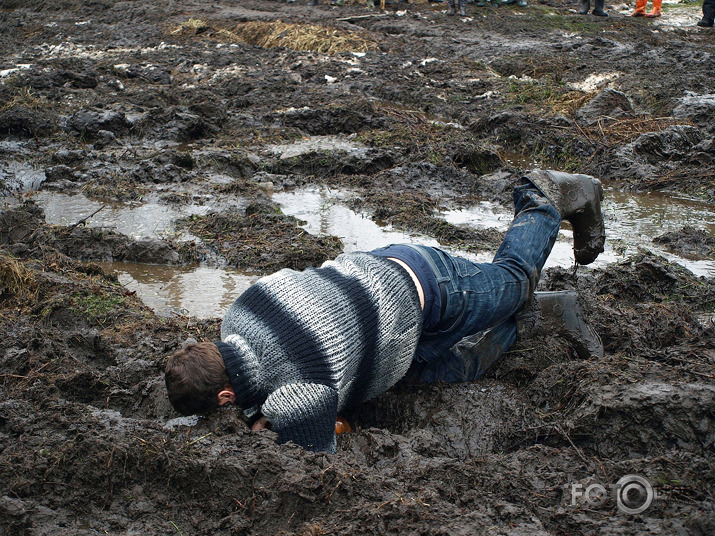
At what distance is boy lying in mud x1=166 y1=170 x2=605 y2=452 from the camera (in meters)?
2.71

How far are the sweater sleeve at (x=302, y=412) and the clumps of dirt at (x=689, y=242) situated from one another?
161 inches

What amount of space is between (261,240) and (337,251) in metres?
0.72

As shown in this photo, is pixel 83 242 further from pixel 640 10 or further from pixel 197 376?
pixel 640 10

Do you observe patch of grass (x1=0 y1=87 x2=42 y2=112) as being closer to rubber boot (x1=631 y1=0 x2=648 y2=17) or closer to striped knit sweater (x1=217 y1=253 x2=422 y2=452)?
striped knit sweater (x1=217 y1=253 x2=422 y2=452)

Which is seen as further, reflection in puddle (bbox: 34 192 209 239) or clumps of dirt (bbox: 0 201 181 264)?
reflection in puddle (bbox: 34 192 209 239)

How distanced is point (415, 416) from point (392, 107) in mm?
8196

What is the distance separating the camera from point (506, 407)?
3238mm

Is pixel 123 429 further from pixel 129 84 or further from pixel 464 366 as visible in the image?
pixel 129 84

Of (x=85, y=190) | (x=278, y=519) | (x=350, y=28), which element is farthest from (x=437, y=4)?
(x=278, y=519)

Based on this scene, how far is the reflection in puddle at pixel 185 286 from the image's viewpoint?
15.4ft

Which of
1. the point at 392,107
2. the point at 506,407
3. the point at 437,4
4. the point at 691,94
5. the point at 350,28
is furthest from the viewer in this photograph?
the point at 437,4

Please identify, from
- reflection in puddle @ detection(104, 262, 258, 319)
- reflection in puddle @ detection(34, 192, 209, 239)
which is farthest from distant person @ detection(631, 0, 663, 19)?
reflection in puddle @ detection(104, 262, 258, 319)

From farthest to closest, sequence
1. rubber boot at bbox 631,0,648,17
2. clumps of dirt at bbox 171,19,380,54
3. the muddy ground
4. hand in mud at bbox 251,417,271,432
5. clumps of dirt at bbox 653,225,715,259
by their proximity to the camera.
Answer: rubber boot at bbox 631,0,648,17
clumps of dirt at bbox 171,19,380,54
clumps of dirt at bbox 653,225,715,259
hand in mud at bbox 251,417,271,432
the muddy ground

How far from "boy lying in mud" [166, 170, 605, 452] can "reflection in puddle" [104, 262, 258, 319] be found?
179 centimetres
